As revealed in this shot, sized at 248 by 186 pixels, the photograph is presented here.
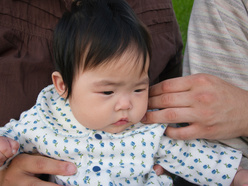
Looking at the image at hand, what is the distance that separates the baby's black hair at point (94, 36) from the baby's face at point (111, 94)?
0.14 ft

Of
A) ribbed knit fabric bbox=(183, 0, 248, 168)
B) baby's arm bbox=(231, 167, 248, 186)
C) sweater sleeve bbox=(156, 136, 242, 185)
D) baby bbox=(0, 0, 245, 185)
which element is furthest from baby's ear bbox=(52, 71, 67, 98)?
baby's arm bbox=(231, 167, 248, 186)

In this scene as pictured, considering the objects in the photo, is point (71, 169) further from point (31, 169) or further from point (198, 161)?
point (198, 161)

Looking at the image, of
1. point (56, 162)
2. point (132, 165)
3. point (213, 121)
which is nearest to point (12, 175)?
point (56, 162)

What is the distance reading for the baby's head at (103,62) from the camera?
111cm

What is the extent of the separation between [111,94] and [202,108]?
0.45 m

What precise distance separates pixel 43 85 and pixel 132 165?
0.63 meters

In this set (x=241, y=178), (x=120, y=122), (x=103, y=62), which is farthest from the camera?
(x=241, y=178)

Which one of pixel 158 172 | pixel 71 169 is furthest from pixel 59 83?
pixel 158 172

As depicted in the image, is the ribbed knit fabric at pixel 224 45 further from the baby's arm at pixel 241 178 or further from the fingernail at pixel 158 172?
the fingernail at pixel 158 172

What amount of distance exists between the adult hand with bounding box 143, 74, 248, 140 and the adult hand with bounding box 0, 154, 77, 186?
47 centimetres

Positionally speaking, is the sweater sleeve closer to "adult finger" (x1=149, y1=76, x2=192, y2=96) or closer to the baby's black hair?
"adult finger" (x1=149, y1=76, x2=192, y2=96)

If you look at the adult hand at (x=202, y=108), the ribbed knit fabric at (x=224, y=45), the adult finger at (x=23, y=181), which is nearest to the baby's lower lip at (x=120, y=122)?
the adult hand at (x=202, y=108)

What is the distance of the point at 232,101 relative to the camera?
130 cm

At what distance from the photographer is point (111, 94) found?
1156 mm
